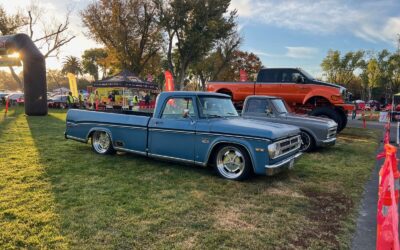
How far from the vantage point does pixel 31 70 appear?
716 inches

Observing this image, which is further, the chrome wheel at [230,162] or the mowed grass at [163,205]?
the chrome wheel at [230,162]

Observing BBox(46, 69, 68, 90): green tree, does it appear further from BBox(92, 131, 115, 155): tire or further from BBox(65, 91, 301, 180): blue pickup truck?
BBox(65, 91, 301, 180): blue pickup truck

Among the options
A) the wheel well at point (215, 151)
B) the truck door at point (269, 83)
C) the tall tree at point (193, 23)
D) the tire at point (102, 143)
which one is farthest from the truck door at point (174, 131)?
the tall tree at point (193, 23)

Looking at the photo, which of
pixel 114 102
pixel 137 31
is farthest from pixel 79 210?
pixel 137 31

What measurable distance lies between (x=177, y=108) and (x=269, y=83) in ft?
27.4

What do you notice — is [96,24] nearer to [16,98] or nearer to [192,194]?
[16,98]

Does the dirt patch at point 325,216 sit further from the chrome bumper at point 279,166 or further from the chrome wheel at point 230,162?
the chrome wheel at point 230,162

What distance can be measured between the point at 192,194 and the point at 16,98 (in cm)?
3743

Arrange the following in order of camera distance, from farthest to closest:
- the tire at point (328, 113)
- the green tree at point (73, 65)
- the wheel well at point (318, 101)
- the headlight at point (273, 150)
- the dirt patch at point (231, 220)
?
the green tree at point (73, 65), the wheel well at point (318, 101), the tire at point (328, 113), the headlight at point (273, 150), the dirt patch at point (231, 220)

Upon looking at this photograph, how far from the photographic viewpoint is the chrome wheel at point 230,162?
5938mm

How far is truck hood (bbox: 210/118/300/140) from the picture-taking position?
18.4 feet

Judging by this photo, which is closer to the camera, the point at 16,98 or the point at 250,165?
the point at 250,165

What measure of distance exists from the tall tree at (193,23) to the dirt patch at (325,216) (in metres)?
30.7

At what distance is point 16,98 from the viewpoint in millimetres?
35812
